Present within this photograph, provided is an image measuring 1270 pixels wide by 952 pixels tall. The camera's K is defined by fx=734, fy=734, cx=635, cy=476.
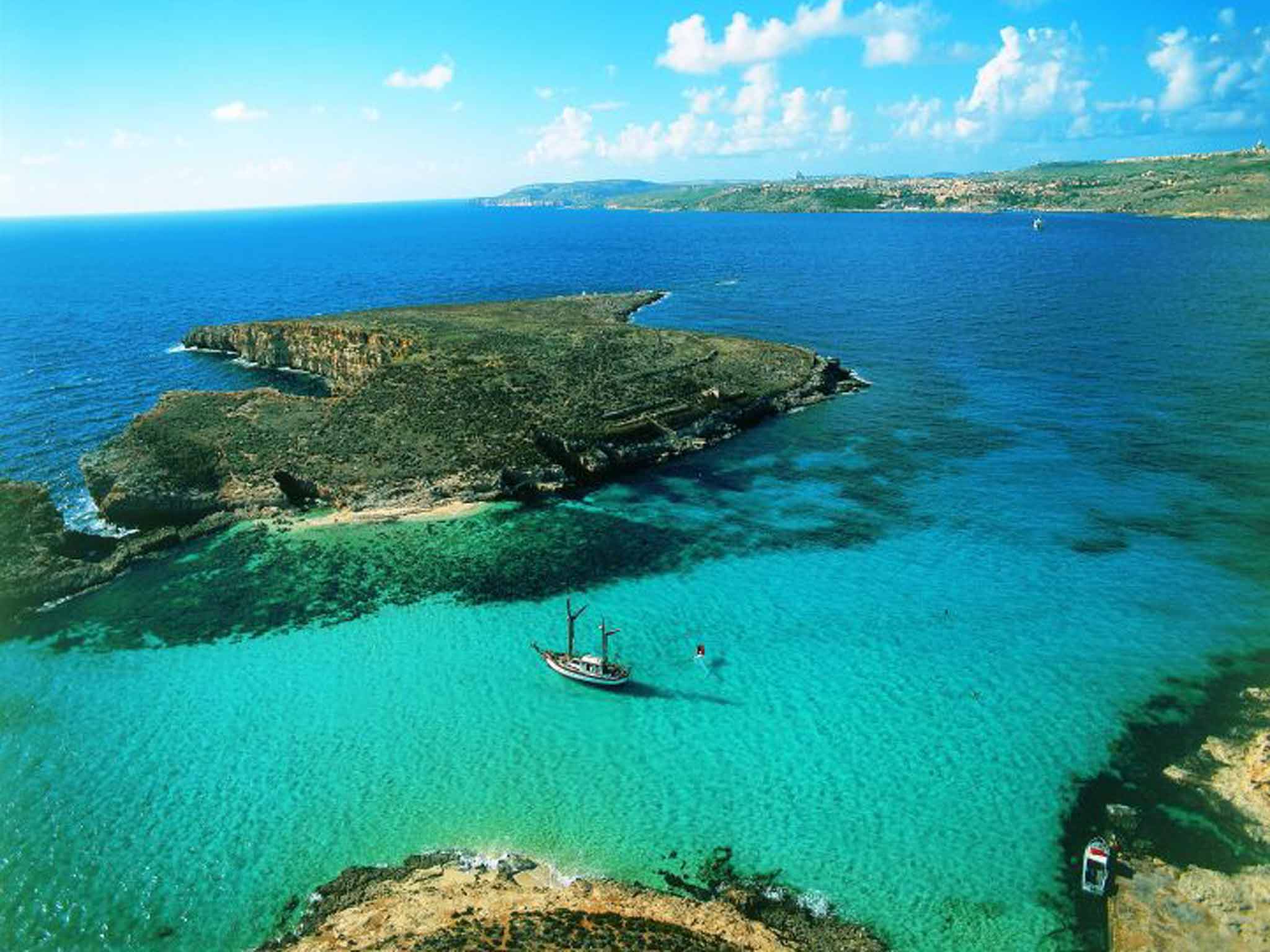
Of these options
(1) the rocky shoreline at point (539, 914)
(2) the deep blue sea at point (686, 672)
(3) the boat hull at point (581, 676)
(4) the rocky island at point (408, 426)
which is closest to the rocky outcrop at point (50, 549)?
(4) the rocky island at point (408, 426)

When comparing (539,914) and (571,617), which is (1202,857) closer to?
(539,914)

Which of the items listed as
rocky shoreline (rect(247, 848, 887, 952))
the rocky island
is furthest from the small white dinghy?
the rocky island

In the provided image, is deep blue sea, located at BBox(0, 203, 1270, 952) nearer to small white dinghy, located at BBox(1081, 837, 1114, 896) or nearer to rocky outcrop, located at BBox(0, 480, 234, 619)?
small white dinghy, located at BBox(1081, 837, 1114, 896)

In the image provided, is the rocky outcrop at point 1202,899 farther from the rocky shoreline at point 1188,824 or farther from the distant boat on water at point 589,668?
the distant boat on water at point 589,668

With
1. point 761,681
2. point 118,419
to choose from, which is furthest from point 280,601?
point 118,419

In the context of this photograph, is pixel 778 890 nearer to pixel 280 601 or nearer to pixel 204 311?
pixel 280 601
